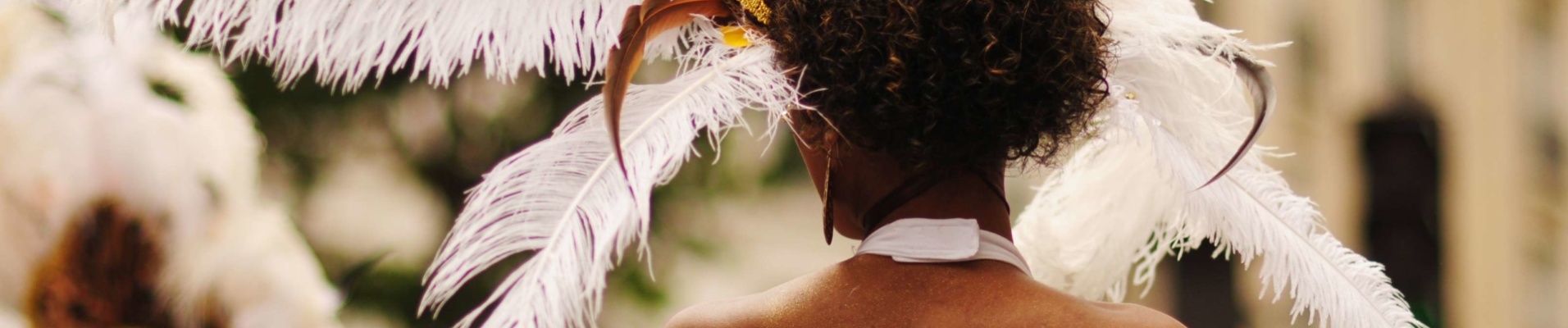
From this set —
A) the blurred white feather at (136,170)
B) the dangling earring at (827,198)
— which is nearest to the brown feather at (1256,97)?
the dangling earring at (827,198)

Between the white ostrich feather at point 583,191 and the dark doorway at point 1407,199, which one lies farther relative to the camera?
the dark doorway at point 1407,199

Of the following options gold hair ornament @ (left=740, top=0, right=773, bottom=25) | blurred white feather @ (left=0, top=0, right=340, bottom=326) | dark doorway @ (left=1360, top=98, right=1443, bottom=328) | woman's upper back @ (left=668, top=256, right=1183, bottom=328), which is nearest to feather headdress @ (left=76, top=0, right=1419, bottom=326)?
gold hair ornament @ (left=740, top=0, right=773, bottom=25)

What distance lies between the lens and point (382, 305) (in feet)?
4.52

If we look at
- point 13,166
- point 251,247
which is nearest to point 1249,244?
point 251,247

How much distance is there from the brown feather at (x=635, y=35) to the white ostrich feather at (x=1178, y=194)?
1.01ft

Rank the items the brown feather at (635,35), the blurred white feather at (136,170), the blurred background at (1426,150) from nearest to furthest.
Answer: the brown feather at (635,35)
the blurred white feather at (136,170)
the blurred background at (1426,150)

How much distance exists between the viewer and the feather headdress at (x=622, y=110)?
2.38 feet

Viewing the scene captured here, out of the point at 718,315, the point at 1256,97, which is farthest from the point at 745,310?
the point at 1256,97

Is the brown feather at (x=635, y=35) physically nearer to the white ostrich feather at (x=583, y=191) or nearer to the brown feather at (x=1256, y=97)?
the white ostrich feather at (x=583, y=191)

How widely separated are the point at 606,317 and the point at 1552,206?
253 cm

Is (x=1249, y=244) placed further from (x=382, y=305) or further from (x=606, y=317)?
(x=382, y=305)

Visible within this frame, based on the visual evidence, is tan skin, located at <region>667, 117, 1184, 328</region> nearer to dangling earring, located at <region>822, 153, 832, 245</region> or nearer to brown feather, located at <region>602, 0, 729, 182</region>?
dangling earring, located at <region>822, 153, 832, 245</region>

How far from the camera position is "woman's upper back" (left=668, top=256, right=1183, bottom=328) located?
2.28 ft

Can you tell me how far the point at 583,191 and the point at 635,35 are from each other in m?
0.15
